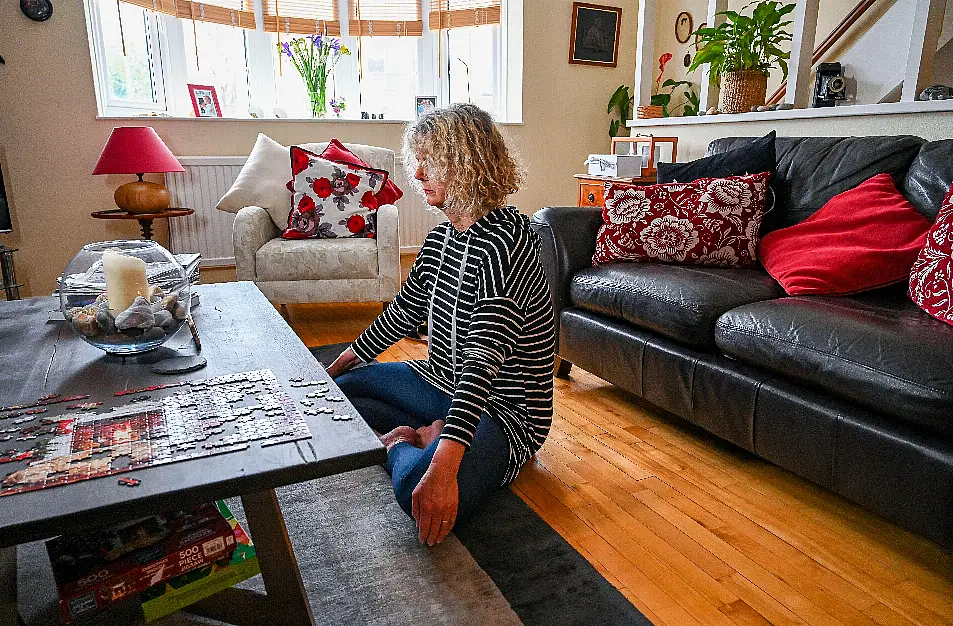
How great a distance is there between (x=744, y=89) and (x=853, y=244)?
1565 millimetres

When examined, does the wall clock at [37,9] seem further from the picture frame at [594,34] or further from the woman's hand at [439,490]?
the woman's hand at [439,490]

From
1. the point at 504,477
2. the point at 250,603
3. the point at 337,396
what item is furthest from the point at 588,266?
the point at 250,603

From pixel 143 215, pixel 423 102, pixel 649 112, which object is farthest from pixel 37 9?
pixel 649 112

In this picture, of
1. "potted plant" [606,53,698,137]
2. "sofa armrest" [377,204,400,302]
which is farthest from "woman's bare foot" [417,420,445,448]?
"potted plant" [606,53,698,137]

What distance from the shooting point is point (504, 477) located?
1.54 m

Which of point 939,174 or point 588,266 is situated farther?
point 588,266

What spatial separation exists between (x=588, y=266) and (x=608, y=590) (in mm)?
1297

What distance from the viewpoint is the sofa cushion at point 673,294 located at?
1.86 metres

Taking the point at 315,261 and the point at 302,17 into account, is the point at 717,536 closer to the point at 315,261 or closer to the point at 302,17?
the point at 315,261

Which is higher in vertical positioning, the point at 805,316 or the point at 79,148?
the point at 79,148

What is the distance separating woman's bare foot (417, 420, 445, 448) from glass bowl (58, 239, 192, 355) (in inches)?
23.2

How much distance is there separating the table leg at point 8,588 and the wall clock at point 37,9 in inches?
131

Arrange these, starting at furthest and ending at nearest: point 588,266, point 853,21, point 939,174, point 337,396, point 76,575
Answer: point 853,21 → point 588,266 → point 939,174 → point 337,396 → point 76,575

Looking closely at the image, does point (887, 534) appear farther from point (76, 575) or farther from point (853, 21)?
point (853, 21)
